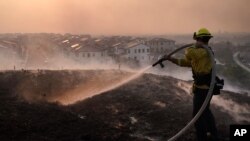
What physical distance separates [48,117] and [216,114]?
10350 mm

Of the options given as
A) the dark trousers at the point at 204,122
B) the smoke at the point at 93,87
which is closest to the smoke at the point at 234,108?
the smoke at the point at 93,87

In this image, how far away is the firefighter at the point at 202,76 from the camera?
6.60 meters

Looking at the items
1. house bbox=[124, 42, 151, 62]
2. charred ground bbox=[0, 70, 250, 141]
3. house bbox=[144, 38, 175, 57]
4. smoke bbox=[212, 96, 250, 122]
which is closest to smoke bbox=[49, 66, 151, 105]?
charred ground bbox=[0, 70, 250, 141]

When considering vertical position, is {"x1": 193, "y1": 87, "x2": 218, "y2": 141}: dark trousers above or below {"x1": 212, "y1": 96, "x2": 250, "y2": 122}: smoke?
above

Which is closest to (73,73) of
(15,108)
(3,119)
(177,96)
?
(177,96)

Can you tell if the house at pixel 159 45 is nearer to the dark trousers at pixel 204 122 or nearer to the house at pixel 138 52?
the house at pixel 138 52

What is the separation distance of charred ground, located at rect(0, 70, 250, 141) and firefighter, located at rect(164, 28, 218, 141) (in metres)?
5.03

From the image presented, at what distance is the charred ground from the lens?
1214 centimetres

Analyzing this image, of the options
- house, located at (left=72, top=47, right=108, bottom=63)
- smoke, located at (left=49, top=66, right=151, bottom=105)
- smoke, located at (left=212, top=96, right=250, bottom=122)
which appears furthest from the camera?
house, located at (left=72, top=47, right=108, bottom=63)

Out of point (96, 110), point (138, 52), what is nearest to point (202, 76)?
point (96, 110)

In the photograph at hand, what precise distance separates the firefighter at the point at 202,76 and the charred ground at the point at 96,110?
198 inches

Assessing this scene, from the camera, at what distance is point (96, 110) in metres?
16.5

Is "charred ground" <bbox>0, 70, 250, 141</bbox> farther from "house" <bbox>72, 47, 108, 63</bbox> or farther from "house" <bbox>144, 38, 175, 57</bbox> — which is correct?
"house" <bbox>144, 38, 175, 57</bbox>

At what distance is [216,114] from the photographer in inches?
803
